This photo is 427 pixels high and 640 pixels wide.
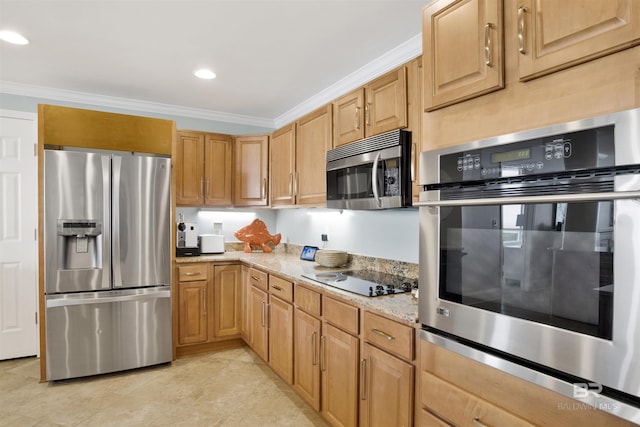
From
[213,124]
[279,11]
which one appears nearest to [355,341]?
[279,11]

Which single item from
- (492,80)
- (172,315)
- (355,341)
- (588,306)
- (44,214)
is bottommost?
(172,315)

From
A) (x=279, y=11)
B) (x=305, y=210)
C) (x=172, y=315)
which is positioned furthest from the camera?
(x=305, y=210)

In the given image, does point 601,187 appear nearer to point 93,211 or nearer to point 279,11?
point 279,11

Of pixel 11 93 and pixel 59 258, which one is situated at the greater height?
pixel 11 93

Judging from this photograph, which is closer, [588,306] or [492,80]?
[588,306]

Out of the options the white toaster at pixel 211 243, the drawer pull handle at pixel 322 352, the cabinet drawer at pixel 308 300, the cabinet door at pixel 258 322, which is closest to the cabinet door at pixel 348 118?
the cabinet drawer at pixel 308 300

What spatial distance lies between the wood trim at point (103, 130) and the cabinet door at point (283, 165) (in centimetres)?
98

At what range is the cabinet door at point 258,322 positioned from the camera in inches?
122

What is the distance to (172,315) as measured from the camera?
3.36 meters

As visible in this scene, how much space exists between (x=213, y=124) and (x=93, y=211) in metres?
1.83

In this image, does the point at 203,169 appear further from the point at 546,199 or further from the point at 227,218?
the point at 546,199

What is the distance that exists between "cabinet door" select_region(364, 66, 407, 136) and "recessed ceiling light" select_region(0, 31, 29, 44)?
2396 millimetres

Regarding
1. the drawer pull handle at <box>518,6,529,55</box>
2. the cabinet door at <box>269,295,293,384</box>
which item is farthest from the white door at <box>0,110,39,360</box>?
the drawer pull handle at <box>518,6,529,55</box>

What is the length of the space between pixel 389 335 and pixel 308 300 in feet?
2.66
